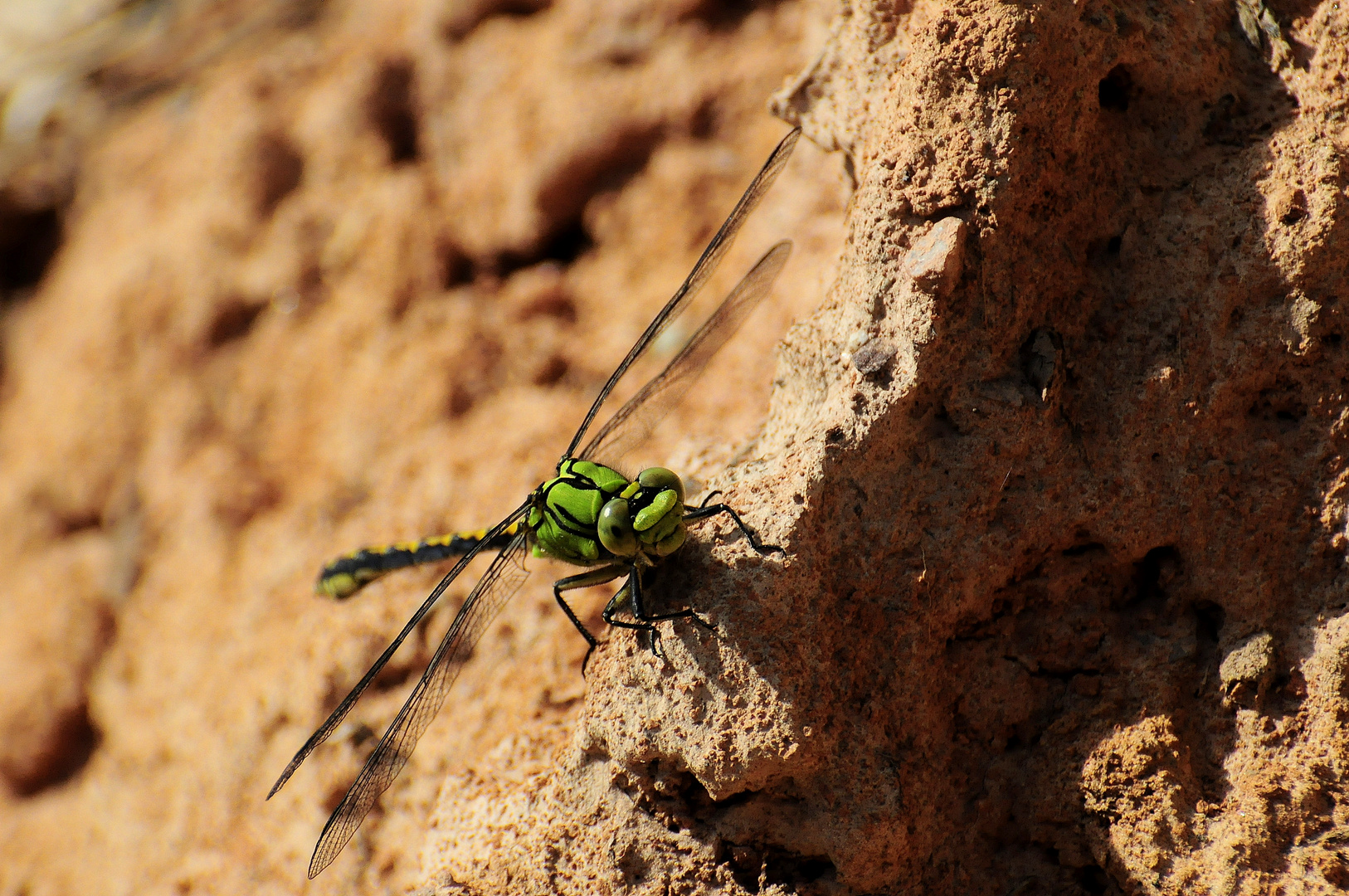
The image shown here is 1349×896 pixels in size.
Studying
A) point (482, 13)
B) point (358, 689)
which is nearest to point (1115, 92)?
point (358, 689)

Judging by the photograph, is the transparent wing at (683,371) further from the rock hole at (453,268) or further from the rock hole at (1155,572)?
the rock hole at (453,268)

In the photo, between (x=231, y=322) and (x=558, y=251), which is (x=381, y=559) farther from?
(x=231, y=322)

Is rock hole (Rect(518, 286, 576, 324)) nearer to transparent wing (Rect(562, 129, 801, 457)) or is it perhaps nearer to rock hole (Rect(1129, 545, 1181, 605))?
transparent wing (Rect(562, 129, 801, 457))

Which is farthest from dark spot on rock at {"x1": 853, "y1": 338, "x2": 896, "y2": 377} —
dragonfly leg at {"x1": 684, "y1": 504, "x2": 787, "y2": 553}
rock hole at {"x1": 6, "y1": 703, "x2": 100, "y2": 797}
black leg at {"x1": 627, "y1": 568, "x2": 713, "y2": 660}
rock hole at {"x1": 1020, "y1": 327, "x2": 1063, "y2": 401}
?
rock hole at {"x1": 6, "y1": 703, "x2": 100, "y2": 797}

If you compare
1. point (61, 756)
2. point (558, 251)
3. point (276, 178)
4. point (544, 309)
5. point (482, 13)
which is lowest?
point (61, 756)

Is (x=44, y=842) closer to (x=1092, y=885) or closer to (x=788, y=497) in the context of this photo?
(x=788, y=497)

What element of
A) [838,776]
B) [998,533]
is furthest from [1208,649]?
[838,776]

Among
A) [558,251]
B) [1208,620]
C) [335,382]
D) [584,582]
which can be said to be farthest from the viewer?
[335,382]
